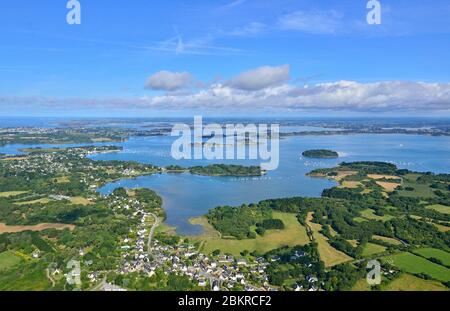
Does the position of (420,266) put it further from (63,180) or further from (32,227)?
(63,180)

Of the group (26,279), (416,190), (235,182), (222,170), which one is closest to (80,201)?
(26,279)

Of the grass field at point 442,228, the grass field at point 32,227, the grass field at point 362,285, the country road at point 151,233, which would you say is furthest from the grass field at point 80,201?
the grass field at point 442,228

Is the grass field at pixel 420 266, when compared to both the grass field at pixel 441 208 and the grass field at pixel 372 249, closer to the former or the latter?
the grass field at pixel 372 249

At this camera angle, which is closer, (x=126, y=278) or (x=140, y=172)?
(x=126, y=278)

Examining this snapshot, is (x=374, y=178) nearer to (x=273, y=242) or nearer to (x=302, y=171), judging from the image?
(x=302, y=171)

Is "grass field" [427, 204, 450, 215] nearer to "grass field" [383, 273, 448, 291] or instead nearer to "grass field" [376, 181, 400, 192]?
"grass field" [376, 181, 400, 192]

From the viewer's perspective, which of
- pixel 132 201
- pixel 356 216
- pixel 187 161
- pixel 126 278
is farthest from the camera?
pixel 187 161

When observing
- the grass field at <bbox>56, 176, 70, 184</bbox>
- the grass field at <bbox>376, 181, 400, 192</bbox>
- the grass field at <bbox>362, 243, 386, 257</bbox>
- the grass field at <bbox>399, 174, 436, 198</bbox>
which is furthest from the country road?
the grass field at <bbox>376, 181, 400, 192</bbox>

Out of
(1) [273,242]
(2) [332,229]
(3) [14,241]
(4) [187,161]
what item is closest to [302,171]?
(4) [187,161]
